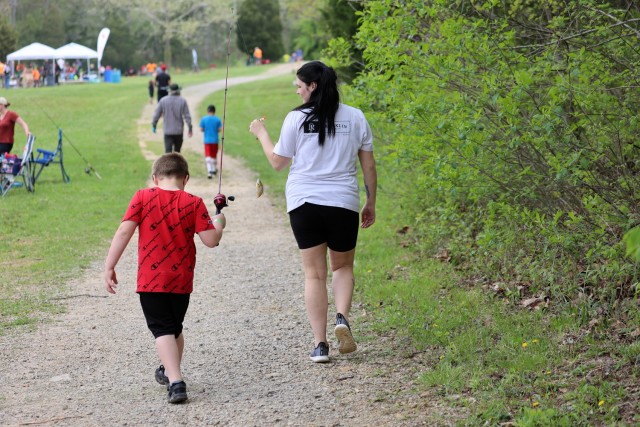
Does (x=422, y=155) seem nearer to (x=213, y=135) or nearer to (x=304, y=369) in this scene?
(x=304, y=369)

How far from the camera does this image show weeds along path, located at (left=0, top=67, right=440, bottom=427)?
5410mm

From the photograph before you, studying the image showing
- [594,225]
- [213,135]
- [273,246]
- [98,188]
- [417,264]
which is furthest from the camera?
[213,135]

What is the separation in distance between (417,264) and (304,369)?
359cm

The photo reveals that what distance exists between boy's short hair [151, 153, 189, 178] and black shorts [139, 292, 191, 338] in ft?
2.34

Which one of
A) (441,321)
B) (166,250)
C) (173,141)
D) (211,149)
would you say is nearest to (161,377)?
(166,250)

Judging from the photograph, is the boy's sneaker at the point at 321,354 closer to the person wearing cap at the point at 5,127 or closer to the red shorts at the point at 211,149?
the person wearing cap at the point at 5,127

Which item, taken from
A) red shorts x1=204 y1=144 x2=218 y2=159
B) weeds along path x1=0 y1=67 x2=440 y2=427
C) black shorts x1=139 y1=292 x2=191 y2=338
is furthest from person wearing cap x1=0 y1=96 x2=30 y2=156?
black shorts x1=139 y1=292 x2=191 y2=338

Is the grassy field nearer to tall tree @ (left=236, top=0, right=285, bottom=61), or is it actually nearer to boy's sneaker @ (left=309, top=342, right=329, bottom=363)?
boy's sneaker @ (left=309, top=342, right=329, bottom=363)

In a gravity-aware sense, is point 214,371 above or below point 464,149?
below

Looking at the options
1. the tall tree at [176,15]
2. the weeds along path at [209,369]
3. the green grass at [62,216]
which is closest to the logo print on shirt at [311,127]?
the weeds along path at [209,369]

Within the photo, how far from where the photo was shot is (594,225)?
262 inches

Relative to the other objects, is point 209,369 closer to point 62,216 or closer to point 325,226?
point 325,226

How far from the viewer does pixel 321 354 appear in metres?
6.42

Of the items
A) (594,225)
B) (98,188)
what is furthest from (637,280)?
(98,188)
